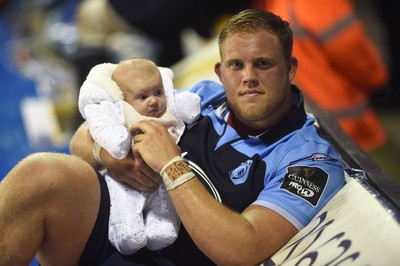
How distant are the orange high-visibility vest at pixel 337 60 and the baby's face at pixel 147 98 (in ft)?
2.32

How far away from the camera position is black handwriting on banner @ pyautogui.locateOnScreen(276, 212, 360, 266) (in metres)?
0.85

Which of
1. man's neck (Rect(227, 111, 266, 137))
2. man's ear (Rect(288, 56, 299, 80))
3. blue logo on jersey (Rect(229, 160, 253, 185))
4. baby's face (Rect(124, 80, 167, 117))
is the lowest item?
blue logo on jersey (Rect(229, 160, 253, 185))

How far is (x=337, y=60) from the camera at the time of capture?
1.84m

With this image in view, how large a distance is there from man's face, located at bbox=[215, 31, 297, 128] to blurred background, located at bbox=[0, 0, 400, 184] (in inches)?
19.9

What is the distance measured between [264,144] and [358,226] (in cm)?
20

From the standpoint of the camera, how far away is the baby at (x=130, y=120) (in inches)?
38.1

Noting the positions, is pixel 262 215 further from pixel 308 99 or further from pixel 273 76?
pixel 308 99

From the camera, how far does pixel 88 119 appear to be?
0.99m

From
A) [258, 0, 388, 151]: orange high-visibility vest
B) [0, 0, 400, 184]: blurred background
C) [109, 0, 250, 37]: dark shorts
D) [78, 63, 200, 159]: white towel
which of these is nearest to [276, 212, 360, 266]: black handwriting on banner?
[78, 63, 200, 159]: white towel

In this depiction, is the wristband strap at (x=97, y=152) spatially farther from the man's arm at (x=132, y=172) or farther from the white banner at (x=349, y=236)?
the white banner at (x=349, y=236)

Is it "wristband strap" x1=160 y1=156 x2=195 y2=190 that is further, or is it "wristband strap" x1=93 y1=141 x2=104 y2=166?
"wristband strap" x1=93 y1=141 x2=104 y2=166

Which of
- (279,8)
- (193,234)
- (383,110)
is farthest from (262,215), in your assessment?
(383,110)

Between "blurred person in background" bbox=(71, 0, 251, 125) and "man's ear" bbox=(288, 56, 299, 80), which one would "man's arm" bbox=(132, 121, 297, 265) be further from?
"blurred person in background" bbox=(71, 0, 251, 125)

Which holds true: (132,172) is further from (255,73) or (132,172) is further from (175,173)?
(255,73)
